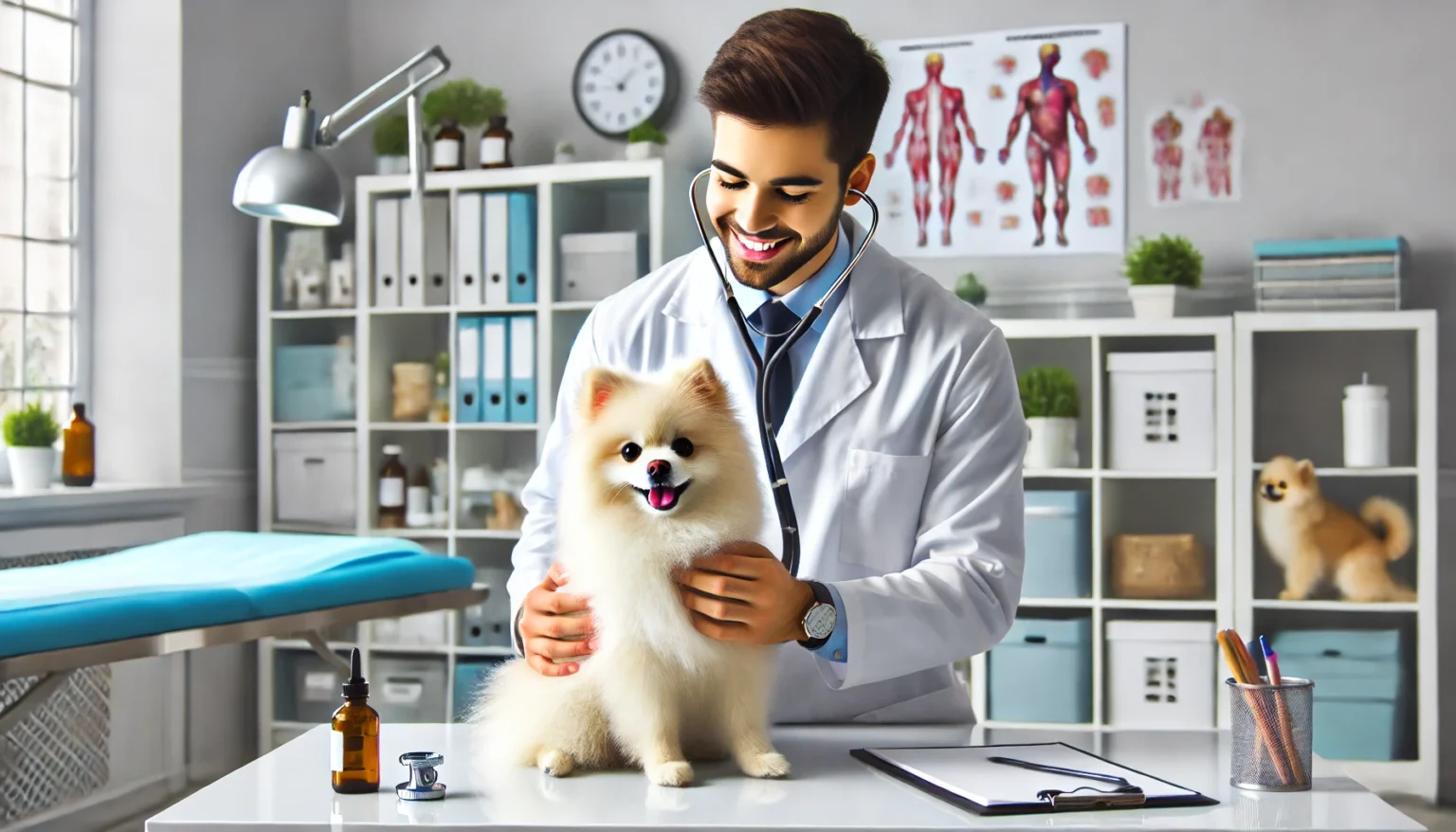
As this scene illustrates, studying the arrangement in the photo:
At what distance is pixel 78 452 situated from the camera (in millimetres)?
3473

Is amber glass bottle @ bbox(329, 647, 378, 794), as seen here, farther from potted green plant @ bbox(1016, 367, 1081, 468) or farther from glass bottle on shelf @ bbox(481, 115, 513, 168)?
glass bottle on shelf @ bbox(481, 115, 513, 168)

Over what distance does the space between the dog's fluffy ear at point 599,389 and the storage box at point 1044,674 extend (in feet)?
8.41

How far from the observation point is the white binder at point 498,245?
12.4 ft

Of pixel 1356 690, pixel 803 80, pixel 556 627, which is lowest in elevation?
pixel 1356 690

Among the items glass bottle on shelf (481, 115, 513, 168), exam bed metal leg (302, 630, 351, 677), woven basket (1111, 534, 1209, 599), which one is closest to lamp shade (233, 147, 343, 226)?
exam bed metal leg (302, 630, 351, 677)

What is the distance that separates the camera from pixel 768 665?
47.5 inches

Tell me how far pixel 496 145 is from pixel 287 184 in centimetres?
135

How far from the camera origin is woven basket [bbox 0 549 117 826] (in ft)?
10.2

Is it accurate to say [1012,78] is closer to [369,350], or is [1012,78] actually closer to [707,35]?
[707,35]

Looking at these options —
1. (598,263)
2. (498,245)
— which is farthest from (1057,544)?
(498,245)

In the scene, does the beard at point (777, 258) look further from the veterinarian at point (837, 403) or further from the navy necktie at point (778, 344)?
the navy necktie at point (778, 344)

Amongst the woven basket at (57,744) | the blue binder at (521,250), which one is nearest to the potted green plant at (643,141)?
the blue binder at (521,250)

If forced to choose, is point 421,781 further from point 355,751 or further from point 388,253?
point 388,253

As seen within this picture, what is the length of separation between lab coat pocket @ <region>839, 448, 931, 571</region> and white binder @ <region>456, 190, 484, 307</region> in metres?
2.45
